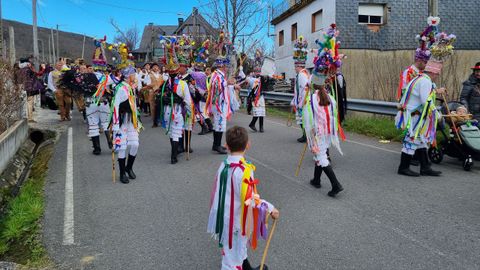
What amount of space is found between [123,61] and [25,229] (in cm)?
375

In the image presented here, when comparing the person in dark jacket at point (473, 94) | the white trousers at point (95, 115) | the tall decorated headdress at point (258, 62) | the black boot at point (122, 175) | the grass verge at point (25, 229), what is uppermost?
the tall decorated headdress at point (258, 62)

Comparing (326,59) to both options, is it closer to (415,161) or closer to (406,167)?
(406,167)

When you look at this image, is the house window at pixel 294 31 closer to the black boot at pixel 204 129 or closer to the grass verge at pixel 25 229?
the black boot at pixel 204 129

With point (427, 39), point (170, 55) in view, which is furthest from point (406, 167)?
point (170, 55)

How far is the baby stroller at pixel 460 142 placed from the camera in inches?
273

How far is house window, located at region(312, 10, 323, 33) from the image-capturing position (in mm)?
23375

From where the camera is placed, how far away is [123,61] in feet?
25.2

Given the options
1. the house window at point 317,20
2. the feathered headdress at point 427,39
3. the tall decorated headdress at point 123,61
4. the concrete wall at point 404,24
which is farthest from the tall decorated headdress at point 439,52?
the house window at point 317,20

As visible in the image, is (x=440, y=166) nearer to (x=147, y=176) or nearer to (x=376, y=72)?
(x=147, y=176)

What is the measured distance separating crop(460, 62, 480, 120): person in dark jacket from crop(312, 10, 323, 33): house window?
53.3ft

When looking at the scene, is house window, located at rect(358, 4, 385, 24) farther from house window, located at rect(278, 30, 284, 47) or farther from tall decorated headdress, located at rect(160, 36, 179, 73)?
tall decorated headdress, located at rect(160, 36, 179, 73)

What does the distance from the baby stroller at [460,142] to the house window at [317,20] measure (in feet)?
54.8

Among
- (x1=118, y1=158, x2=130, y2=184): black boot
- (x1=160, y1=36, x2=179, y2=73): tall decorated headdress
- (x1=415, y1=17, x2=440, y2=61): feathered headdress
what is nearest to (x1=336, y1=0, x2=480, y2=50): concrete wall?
(x1=160, y1=36, x2=179, y2=73): tall decorated headdress

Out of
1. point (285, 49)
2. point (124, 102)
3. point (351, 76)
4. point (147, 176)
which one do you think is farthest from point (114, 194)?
point (285, 49)
